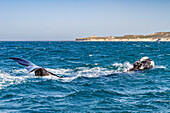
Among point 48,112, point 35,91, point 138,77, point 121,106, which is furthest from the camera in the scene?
point 138,77

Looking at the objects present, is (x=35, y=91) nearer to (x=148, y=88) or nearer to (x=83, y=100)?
(x=83, y=100)

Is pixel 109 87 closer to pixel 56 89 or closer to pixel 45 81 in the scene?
pixel 56 89

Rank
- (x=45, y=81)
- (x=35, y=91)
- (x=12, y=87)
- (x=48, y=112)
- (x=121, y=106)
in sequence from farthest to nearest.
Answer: (x=45, y=81)
(x=12, y=87)
(x=35, y=91)
(x=121, y=106)
(x=48, y=112)

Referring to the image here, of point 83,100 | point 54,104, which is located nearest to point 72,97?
point 83,100

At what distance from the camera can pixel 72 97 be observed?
33.6ft

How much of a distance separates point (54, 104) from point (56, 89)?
2.83 metres

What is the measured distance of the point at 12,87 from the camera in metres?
12.2

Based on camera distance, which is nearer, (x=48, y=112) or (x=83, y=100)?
(x=48, y=112)

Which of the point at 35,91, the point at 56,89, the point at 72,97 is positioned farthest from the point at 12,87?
the point at 72,97

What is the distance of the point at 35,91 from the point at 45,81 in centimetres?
244

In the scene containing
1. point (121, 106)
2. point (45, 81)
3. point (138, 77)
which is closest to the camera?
point (121, 106)

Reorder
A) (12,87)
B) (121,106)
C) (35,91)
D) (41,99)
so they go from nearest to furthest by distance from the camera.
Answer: (121,106)
(41,99)
(35,91)
(12,87)

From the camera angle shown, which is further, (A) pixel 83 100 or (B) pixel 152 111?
(A) pixel 83 100

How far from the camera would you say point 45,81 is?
13844 millimetres
